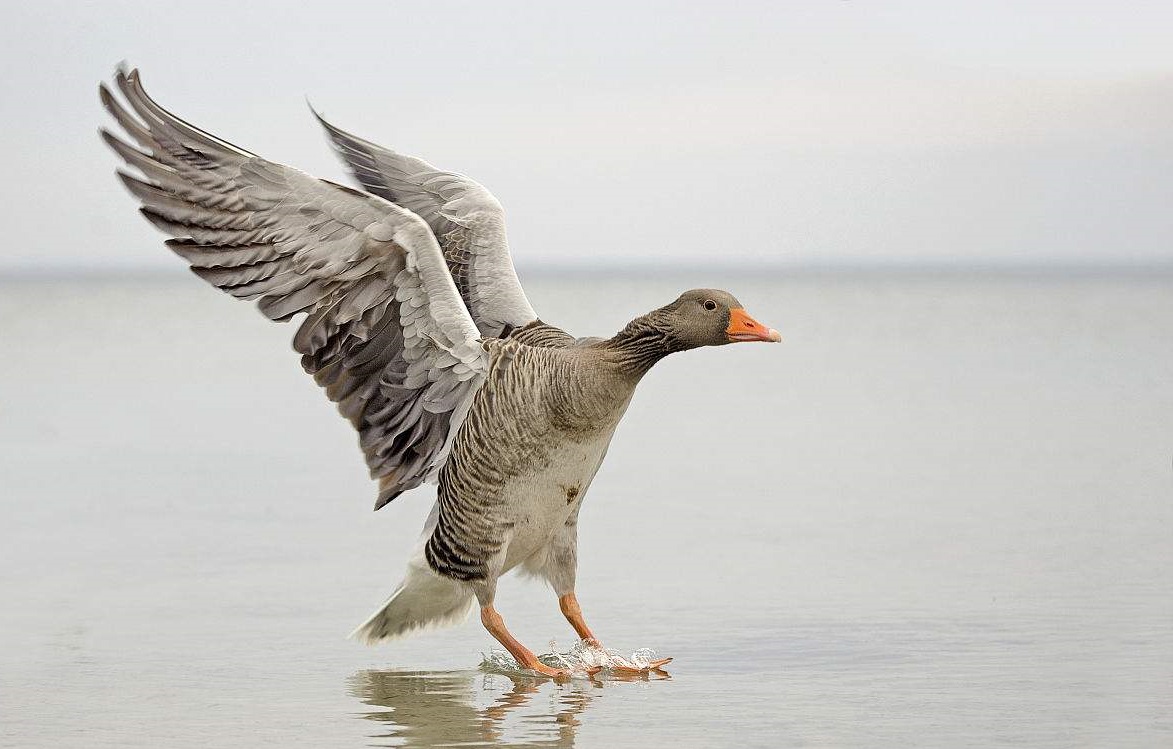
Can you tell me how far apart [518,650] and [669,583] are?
1967 mm

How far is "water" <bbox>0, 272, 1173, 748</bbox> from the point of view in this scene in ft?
21.2

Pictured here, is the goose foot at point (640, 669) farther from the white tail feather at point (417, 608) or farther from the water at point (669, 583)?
the white tail feather at point (417, 608)

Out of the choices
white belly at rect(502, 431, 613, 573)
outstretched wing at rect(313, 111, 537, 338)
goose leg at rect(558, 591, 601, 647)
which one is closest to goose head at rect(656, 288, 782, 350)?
white belly at rect(502, 431, 613, 573)

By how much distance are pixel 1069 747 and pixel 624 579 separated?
11.8 ft

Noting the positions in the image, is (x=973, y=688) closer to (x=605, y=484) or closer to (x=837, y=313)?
(x=605, y=484)

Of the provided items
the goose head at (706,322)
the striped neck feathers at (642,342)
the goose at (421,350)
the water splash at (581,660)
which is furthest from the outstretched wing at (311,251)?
the water splash at (581,660)

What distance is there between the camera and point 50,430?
1633cm

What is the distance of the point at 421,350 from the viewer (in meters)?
7.34

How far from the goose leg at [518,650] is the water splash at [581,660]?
0.19ft

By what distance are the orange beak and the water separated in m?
1.47

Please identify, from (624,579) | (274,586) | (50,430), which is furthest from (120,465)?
(624,579)

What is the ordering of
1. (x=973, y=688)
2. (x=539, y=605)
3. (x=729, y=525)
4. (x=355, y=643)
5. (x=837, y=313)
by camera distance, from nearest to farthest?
(x=973, y=688)
(x=355, y=643)
(x=539, y=605)
(x=729, y=525)
(x=837, y=313)

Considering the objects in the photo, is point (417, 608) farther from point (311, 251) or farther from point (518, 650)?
point (311, 251)

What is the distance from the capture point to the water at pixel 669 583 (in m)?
6.46
